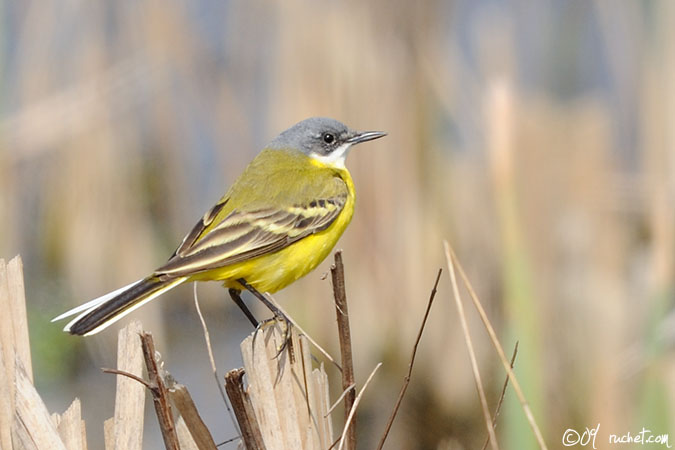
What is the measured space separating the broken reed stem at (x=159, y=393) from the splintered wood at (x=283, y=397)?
16 cm

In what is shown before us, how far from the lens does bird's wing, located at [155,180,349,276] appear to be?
3.41 meters

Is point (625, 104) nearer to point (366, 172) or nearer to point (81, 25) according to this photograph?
point (366, 172)

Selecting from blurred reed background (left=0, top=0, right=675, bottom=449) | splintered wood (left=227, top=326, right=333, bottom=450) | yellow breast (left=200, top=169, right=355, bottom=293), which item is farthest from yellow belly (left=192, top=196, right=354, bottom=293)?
blurred reed background (left=0, top=0, right=675, bottom=449)

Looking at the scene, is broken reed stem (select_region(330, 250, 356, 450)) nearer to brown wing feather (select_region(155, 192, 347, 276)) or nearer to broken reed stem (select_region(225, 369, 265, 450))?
broken reed stem (select_region(225, 369, 265, 450))

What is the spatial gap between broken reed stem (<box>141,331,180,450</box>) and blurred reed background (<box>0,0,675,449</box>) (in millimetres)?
2452

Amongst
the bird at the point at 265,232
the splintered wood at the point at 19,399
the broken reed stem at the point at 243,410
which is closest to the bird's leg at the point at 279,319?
the bird at the point at 265,232

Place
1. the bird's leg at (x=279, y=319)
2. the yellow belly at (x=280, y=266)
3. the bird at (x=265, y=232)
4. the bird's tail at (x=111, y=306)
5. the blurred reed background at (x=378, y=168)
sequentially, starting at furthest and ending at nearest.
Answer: the blurred reed background at (x=378, y=168) < the yellow belly at (x=280, y=266) < the bird at (x=265, y=232) < the bird's tail at (x=111, y=306) < the bird's leg at (x=279, y=319)

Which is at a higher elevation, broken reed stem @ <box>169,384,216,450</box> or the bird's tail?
the bird's tail

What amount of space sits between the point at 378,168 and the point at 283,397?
9.64ft

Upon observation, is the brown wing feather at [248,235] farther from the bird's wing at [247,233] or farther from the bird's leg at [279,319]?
the bird's leg at [279,319]

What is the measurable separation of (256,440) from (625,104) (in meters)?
3.74

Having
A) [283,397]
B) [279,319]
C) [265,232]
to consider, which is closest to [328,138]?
[265,232]

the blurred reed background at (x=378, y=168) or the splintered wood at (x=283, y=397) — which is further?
the blurred reed background at (x=378, y=168)

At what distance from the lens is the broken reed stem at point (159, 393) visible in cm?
232
